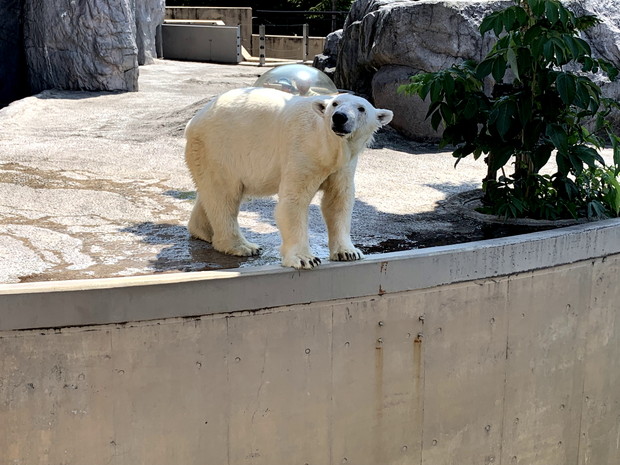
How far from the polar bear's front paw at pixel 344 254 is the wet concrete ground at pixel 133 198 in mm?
575

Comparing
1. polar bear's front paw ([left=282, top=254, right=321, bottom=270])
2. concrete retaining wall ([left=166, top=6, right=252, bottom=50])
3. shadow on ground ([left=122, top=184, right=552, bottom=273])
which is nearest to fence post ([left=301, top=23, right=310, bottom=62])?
concrete retaining wall ([left=166, top=6, right=252, bottom=50])

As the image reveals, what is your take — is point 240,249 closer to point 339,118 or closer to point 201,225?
point 201,225

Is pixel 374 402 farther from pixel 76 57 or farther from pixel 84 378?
pixel 76 57

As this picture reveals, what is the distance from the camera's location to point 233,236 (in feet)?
16.4

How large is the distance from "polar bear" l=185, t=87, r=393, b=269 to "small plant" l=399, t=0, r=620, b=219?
5.67 feet

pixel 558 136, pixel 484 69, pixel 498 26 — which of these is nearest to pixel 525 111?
pixel 558 136

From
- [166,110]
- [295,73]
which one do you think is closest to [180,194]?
[295,73]

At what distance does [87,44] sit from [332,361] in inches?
358

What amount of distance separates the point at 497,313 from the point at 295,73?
308 cm

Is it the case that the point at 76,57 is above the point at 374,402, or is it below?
above

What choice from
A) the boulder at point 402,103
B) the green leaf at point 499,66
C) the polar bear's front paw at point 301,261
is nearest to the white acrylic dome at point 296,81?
the boulder at point 402,103

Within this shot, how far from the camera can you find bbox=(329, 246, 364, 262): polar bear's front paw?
4500mm

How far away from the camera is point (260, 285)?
4.41 m

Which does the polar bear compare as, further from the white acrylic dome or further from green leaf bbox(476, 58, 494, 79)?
the white acrylic dome
